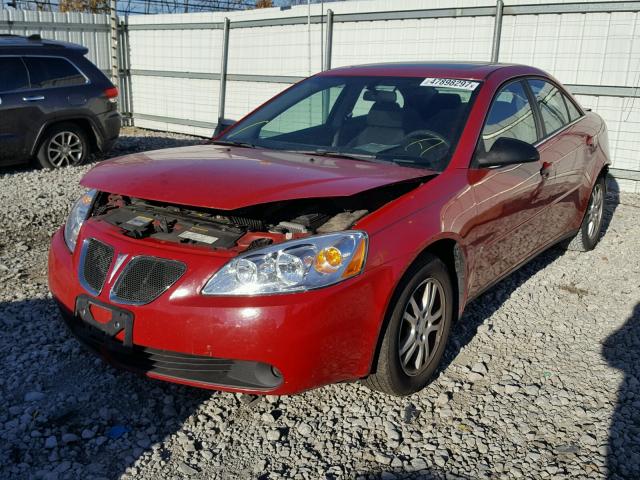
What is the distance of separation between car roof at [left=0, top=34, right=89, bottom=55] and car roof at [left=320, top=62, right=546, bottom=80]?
19.1ft

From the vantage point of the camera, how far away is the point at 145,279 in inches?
117

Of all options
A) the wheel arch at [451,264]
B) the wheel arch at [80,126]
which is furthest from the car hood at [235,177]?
the wheel arch at [80,126]

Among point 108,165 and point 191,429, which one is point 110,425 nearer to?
point 191,429

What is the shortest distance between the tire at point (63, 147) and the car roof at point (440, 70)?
224 inches

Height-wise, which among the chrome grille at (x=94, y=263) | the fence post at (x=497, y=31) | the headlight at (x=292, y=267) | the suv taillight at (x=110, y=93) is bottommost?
the chrome grille at (x=94, y=263)

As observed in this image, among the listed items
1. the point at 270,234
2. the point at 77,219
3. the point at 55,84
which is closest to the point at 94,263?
the point at 77,219

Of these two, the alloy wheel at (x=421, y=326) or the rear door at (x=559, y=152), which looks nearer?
the alloy wheel at (x=421, y=326)

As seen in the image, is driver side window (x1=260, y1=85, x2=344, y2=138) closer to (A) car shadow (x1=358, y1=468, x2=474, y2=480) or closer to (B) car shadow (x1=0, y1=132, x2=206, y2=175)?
(A) car shadow (x1=358, y1=468, x2=474, y2=480)

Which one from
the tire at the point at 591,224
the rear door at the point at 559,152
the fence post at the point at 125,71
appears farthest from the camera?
the fence post at the point at 125,71

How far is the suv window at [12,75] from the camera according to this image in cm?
863

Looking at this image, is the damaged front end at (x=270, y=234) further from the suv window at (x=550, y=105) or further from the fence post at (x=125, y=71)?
the fence post at (x=125, y=71)

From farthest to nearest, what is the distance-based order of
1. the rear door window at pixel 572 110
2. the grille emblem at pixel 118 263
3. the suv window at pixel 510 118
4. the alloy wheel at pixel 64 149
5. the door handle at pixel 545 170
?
the alloy wheel at pixel 64 149
the rear door window at pixel 572 110
the door handle at pixel 545 170
the suv window at pixel 510 118
the grille emblem at pixel 118 263

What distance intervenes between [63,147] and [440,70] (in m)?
6.60

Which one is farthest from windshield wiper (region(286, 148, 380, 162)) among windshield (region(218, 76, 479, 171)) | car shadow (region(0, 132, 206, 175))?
car shadow (region(0, 132, 206, 175))
